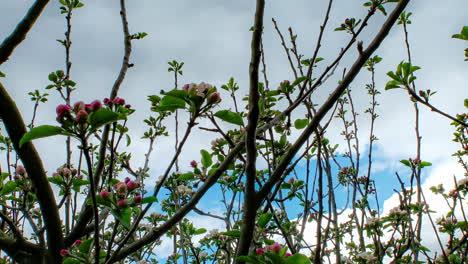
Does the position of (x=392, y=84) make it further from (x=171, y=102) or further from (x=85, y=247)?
(x=85, y=247)

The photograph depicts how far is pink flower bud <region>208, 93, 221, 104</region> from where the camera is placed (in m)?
1.39

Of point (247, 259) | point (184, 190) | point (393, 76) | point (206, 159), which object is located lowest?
point (247, 259)

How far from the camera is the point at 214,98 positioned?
4.57 feet

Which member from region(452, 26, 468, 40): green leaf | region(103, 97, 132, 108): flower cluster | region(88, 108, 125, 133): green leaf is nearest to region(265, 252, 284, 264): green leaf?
region(88, 108, 125, 133): green leaf

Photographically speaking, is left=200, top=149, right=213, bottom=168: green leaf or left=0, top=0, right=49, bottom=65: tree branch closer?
left=0, top=0, right=49, bottom=65: tree branch

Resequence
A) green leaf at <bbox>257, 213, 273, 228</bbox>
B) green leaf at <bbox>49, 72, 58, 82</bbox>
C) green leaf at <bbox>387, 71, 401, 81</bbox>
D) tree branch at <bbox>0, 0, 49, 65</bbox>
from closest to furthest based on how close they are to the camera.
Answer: green leaf at <bbox>257, 213, 273, 228</bbox>, tree branch at <bbox>0, 0, 49, 65</bbox>, green leaf at <bbox>387, 71, 401, 81</bbox>, green leaf at <bbox>49, 72, 58, 82</bbox>

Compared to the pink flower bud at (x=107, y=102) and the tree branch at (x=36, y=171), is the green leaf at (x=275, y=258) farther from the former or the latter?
the tree branch at (x=36, y=171)

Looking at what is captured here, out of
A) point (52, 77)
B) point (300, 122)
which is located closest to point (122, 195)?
point (300, 122)

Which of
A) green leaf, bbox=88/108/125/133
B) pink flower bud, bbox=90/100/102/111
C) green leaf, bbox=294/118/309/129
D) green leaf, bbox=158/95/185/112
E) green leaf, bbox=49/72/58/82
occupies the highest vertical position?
green leaf, bbox=49/72/58/82

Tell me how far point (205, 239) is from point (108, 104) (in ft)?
12.3

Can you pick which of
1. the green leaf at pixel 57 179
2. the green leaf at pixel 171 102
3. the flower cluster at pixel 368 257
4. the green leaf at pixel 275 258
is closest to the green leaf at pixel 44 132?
the green leaf at pixel 171 102

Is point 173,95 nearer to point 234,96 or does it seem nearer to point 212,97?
point 212,97

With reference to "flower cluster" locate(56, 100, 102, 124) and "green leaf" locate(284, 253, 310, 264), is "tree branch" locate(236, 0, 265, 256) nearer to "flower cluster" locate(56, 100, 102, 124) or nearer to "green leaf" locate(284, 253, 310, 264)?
"green leaf" locate(284, 253, 310, 264)

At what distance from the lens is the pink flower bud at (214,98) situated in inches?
54.6
